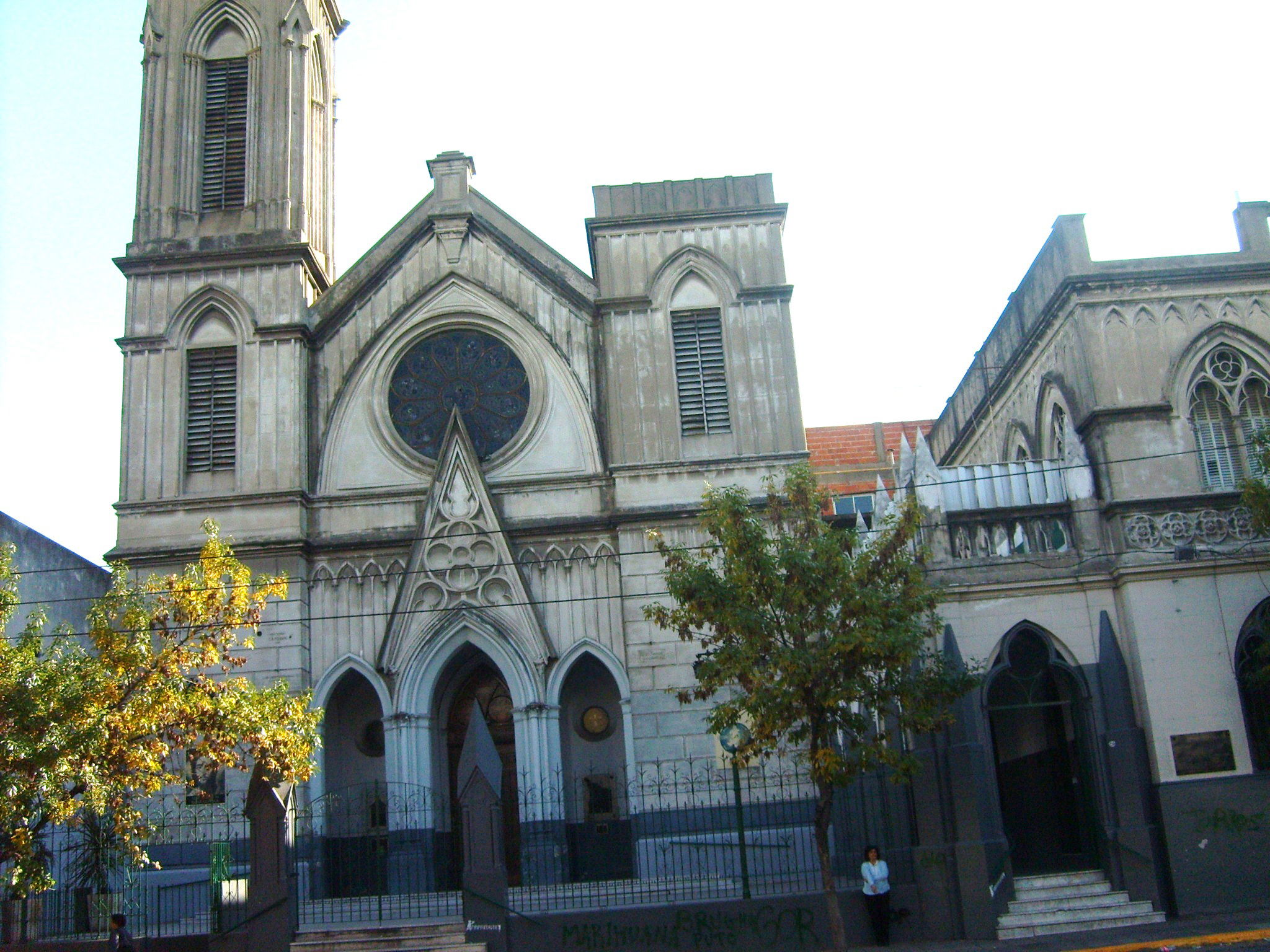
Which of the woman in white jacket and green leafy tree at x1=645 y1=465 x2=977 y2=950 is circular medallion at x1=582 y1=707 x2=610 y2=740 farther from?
the woman in white jacket

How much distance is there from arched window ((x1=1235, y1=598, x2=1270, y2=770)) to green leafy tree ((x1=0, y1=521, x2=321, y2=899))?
1286 centimetres

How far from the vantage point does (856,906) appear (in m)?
17.0

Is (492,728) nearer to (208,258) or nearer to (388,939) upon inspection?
(388,939)

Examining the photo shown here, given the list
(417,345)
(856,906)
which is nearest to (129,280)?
(417,345)

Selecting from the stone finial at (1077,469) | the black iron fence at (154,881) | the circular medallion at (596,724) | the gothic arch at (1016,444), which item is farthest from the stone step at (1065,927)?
the black iron fence at (154,881)

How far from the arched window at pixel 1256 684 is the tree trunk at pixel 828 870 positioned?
6.63m

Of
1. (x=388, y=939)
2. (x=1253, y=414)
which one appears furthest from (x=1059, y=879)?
(x=388, y=939)

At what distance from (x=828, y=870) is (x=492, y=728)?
957 centimetres

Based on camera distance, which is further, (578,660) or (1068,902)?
(578,660)

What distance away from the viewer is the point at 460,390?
2442 cm

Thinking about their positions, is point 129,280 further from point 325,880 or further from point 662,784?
point 662,784

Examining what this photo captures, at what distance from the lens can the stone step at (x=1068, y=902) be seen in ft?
55.9

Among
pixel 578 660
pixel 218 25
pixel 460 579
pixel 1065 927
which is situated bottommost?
pixel 1065 927

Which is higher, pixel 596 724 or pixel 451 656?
pixel 451 656
